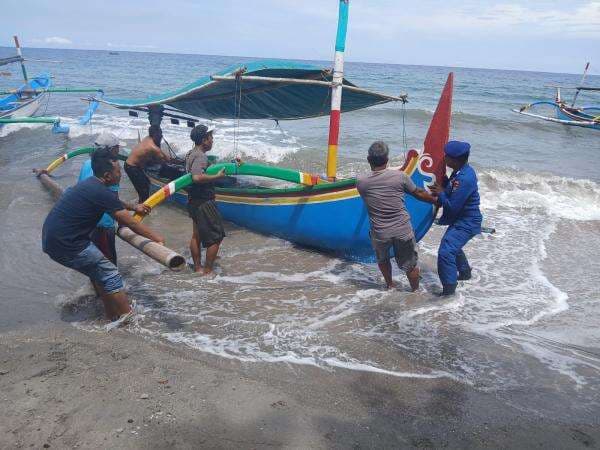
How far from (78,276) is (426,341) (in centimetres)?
405

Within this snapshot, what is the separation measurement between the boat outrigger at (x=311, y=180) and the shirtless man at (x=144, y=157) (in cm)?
59

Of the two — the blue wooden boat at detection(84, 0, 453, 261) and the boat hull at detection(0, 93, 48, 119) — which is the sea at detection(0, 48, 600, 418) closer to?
the blue wooden boat at detection(84, 0, 453, 261)

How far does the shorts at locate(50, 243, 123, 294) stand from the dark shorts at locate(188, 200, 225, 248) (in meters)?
1.40

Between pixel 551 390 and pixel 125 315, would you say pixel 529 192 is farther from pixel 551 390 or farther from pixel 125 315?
pixel 125 315

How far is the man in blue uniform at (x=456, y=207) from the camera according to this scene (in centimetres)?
457

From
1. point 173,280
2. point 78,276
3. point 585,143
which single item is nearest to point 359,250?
point 173,280

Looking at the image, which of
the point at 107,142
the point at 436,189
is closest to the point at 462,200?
the point at 436,189

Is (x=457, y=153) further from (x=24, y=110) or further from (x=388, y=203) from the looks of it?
(x=24, y=110)

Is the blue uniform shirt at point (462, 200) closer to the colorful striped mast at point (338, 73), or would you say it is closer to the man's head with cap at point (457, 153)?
the man's head with cap at point (457, 153)

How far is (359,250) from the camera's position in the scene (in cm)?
607

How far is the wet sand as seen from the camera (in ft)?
9.37

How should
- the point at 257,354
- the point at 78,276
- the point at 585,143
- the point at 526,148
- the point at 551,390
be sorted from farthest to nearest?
the point at 585,143 < the point at 526,148 < the point at 78,276 < the point at 257,354 < the point at 551,390

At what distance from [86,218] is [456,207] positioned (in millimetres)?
3531

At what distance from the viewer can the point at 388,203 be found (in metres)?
4.71
